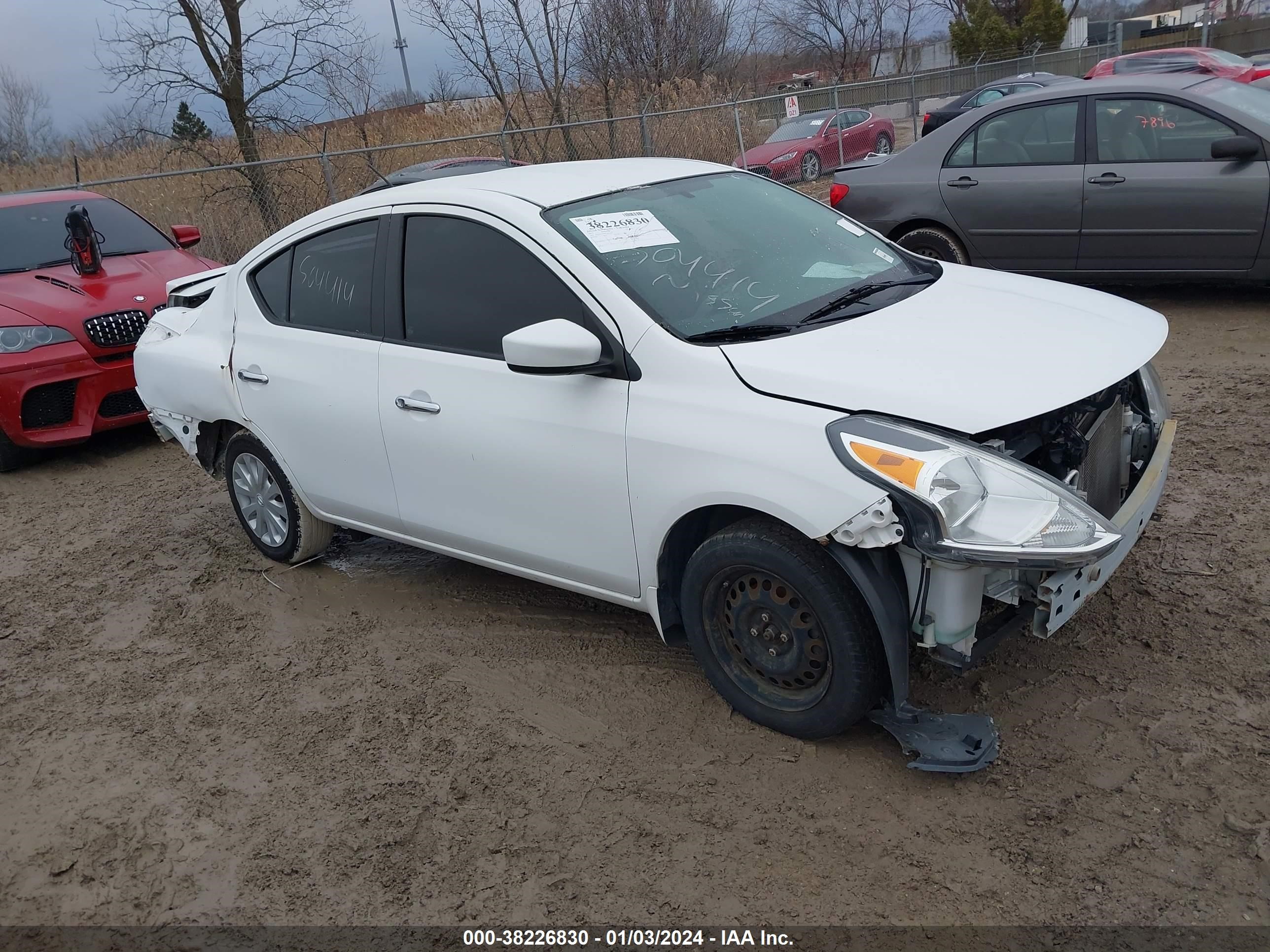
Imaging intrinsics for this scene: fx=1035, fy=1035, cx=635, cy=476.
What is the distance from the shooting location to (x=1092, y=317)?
3.60 meters

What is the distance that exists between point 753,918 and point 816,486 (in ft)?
3.82

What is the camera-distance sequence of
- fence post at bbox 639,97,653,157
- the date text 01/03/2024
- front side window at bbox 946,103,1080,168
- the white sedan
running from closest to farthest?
the date text 01/03/2024 < the white sedan < front side window at bbox 946,103,1080,168 < fence post at bbox 639,97,653,157

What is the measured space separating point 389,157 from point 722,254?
46.7ft

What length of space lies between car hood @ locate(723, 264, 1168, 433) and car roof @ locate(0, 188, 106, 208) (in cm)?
737

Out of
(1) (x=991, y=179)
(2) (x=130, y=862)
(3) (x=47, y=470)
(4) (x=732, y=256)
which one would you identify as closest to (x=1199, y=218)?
(1) (x=991, y=179)

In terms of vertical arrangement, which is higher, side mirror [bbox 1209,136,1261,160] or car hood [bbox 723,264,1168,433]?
side mirror [bbox 1209,136,1261,160]

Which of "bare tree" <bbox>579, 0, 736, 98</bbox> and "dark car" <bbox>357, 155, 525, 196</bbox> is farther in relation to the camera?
"bare tree" <bbox>579, 0, 736, 98</bbox>

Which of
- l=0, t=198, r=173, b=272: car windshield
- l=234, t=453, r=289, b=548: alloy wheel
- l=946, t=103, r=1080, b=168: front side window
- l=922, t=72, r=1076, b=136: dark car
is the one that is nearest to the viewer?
l=234, t=453, r=289, b=548: alloy wheel

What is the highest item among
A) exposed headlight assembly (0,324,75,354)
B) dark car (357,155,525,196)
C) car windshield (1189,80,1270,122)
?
car windshield (1189,80,1270,122)

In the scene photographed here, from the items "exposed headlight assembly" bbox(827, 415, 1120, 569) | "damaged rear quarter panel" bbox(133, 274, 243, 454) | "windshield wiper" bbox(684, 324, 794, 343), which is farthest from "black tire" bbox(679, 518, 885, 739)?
"damaged rear quarter panel" bbox(133, 274, 243, 454)

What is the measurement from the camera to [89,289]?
24.6 feet

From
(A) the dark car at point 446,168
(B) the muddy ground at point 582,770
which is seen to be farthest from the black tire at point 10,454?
(A) the dark car at point 446,168

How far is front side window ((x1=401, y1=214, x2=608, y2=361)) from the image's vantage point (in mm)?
3660

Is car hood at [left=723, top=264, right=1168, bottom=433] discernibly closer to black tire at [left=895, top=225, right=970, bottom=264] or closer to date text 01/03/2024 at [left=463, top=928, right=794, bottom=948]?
date text 01/03/2024 at [left=463, top=928, right=794, bottom=948]
